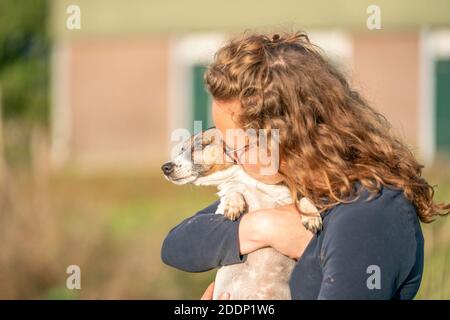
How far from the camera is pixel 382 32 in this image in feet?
64.0

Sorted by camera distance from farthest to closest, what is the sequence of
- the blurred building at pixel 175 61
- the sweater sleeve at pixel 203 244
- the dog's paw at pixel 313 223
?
the blurred building at pixel 175 61 < the sweater sleeve at pixel 203 244 < the dog's paw at pixel 313 223

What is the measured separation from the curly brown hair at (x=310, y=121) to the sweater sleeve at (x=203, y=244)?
27 cm

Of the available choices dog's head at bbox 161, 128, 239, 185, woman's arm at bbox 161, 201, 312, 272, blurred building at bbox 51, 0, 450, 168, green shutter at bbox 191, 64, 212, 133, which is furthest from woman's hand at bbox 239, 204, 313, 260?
green shutter at bbox 191, 64, 212, 133

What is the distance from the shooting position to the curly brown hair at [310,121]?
9.31 ft

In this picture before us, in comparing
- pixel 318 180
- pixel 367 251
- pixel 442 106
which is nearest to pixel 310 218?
pixel 318 180

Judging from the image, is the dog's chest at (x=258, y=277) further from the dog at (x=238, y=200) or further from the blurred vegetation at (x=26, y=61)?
the blurred vegetation at (x=26, y=61)

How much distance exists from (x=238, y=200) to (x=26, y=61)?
20435 mm

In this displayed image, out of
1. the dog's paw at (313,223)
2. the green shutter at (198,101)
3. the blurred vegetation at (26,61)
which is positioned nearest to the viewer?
the dog's paw at (313,223)

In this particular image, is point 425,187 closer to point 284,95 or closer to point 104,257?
point 284,95

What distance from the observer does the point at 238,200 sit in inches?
127

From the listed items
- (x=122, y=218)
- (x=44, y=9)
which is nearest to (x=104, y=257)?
(x=122, y=218)

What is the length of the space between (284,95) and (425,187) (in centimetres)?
58

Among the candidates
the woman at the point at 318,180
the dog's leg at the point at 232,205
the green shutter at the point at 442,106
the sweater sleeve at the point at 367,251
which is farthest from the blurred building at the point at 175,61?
the sweater sleeve at the point at 367,251

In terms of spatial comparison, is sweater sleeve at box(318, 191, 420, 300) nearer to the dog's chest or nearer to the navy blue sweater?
the navy blue sweater
